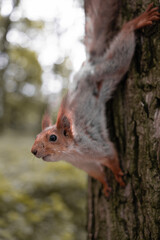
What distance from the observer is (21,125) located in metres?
18.1

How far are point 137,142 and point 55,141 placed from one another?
48 cm

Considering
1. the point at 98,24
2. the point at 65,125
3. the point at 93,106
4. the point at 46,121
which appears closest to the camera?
the point at 65,125

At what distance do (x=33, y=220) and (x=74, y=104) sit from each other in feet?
6.44

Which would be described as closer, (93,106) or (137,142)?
(137,142)

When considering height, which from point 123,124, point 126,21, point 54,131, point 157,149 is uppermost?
point 126,21

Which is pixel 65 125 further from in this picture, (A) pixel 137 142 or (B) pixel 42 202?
(B) pixel 42 202

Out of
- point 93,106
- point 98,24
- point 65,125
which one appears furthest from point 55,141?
point 98,24

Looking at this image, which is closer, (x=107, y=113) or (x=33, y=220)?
(x=107, y=113)

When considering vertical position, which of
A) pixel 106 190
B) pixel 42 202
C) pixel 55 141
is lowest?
pixel 106 190

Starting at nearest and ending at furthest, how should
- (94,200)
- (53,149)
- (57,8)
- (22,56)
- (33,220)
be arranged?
(53,149) → (94,200) → (33,220) → (57,8) → (22,56)

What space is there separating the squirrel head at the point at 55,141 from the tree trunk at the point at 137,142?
36cm

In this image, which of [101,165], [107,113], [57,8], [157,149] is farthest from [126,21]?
[57,8]

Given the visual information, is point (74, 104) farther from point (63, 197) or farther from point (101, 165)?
point (63, 197)

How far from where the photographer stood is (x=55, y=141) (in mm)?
1387
